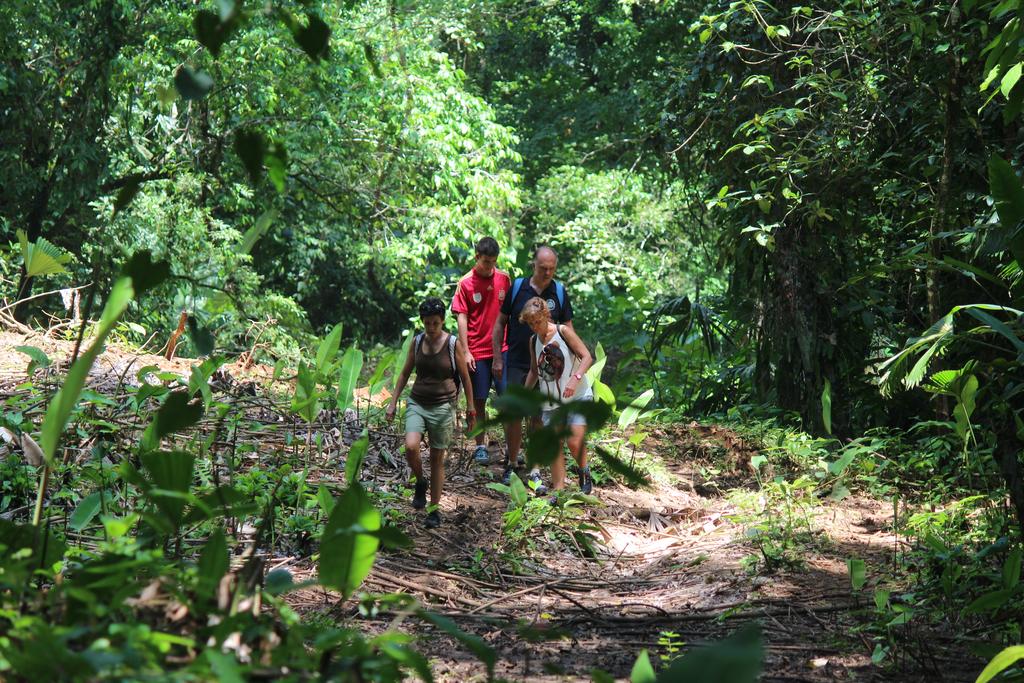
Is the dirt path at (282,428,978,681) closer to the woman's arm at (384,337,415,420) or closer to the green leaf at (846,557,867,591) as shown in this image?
the green leaf at (846,557,867,591)

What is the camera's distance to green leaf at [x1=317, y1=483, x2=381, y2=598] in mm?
2260

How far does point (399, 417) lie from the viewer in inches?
341

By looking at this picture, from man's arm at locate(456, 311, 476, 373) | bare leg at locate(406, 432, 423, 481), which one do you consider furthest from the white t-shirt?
bare leg at locate(406, 432, 423, 481)

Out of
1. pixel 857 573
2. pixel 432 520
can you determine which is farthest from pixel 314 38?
pixel 432 520

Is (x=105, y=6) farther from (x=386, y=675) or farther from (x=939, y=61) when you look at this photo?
(x=386, y=675)

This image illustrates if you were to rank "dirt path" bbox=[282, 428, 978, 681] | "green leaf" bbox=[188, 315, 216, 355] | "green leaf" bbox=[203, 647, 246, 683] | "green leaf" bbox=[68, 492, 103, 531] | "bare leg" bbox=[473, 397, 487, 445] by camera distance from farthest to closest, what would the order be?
"bare leg" bbox=[473, 397, 487, 445] < "dirt path" bbox=[282, 428, 978, 681] < "green leaf" bbox=[68, 492, 103, 531] < "green leaf" bbox=[188, 315, 216, 355] < "green leaf" bbox=[203, 647, 246, 683]

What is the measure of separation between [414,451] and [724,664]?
16.0ft

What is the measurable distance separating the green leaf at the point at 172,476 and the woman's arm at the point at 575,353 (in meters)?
4.18

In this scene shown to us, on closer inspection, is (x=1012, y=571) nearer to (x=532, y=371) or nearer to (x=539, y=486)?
(x=539, y=486)

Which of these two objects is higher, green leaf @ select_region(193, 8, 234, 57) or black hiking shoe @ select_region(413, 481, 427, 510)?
green leaf @ select_region(193, 8, 234, 57)

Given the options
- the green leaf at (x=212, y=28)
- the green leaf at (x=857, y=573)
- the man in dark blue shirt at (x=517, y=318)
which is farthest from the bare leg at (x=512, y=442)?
the green leaf at (x=212, y=28)

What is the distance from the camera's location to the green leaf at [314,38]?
1.85 metres

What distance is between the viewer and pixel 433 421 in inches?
242

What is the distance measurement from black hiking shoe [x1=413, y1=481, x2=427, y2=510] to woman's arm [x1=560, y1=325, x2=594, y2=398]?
3.48 ft
